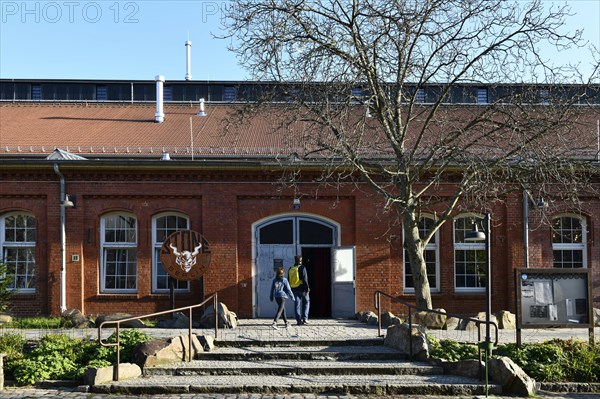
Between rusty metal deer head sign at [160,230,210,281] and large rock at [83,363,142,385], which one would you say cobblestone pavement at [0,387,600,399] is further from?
rusty metal deer head sign at [160,230,210,281]

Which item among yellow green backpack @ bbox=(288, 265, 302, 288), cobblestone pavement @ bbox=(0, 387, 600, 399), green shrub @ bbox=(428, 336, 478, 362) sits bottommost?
cobblestone pavement @ bbox=(0, 387, 600, 399)

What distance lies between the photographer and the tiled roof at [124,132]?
23391 millimetres

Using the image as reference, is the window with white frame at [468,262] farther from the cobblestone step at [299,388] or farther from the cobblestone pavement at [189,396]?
the cobblestone step at [299,388]

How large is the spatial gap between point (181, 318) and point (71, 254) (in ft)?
15.5

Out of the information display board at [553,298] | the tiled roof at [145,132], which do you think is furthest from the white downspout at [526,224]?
the information display board at [553,298]

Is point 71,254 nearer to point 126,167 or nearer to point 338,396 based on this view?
point 126,167

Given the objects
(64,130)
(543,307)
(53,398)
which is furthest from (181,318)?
(64,130)

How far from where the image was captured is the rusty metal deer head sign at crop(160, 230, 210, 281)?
1980cm

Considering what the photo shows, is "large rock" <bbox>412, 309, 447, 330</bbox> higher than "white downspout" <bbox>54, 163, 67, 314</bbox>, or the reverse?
"white downspout" <bbox>54, 163, 67, 314</bbox>

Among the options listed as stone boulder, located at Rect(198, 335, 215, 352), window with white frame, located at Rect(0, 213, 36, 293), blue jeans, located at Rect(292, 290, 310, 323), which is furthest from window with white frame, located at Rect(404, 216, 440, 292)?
window with white frame, located at Rect(0, 213, 36, 293)

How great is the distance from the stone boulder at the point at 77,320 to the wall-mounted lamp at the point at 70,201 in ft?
9.72

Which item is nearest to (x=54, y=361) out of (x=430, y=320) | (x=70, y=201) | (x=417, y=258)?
(x=417, y=258)

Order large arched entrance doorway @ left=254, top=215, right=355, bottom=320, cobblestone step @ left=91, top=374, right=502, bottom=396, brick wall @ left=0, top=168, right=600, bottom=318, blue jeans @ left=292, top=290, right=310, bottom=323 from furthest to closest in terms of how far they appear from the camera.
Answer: brick wall @ left=0, top=168, right=600, bottom=318, large arched entrance doorway @ left=254, top=215, right=355, bottom=320, blue jeans @ left=292, top=290, right=310, bottom=323, cobblestone step @ left=91, top=374, right=502, bottom=396

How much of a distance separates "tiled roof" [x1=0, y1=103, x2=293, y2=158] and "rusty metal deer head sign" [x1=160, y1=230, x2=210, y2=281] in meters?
3.55
